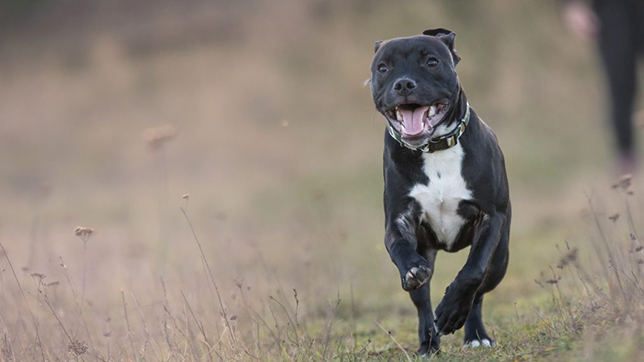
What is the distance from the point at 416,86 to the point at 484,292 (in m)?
1.41

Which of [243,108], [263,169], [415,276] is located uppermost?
[415,276]

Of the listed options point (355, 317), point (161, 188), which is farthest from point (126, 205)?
point (355, 317)

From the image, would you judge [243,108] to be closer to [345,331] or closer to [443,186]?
[345,331]

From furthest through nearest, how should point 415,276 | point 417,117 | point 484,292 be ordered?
point 484,292
point 417,117
point 415,276

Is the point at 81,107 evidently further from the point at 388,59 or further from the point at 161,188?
the point at 388,59

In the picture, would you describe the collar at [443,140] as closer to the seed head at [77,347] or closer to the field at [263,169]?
the field at [263,169]

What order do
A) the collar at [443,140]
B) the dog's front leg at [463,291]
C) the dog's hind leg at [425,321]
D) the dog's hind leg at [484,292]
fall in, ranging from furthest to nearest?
the dog's hind leg at [484,292] < the dog's hind leg at [425,321] < the collar at [443,140] < the dog's front leg at [463,291]

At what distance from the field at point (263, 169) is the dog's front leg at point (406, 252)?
0.47 meters

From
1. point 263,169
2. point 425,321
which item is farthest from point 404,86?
point 263,169

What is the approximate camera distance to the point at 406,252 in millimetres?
5398

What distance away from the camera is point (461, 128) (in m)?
5.65

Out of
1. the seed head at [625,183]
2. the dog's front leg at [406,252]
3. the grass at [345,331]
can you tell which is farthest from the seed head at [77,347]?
the seed head at [625,183]

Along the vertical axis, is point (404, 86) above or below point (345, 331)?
above

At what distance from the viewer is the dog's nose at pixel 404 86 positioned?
17.7 feet
